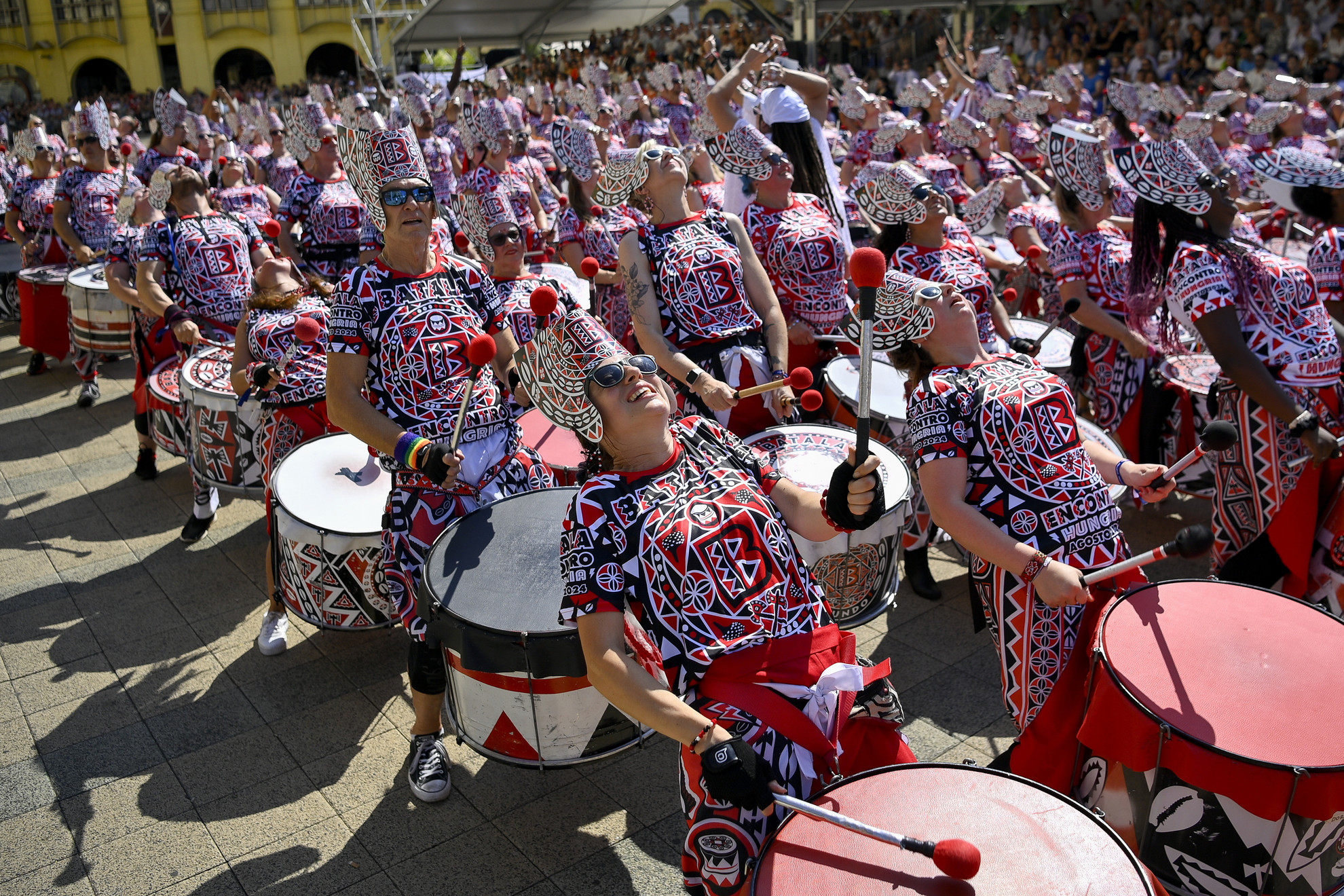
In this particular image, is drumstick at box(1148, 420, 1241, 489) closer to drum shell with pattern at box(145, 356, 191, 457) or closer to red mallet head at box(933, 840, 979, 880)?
red mallet head at box(933, 840, 979, 880)

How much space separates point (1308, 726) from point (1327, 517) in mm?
1819

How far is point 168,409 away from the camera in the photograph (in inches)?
211

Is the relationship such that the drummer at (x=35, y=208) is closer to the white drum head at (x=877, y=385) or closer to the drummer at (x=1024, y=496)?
the white drum head at (x=877, y=385)

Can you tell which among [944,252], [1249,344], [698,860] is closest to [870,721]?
[698,860]

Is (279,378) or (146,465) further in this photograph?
(146,465)

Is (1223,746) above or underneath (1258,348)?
underneath

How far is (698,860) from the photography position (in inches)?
83.7

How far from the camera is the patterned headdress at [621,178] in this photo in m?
3.99

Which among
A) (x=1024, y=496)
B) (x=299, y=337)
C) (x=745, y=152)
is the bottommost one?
(x=1024, y=496)

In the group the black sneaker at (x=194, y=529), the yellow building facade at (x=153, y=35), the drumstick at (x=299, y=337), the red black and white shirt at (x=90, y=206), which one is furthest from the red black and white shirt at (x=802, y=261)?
the yellow building facade at (x=153, y=35)

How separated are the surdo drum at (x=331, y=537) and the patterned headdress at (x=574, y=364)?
129 cm

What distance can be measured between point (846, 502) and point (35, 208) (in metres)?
9.64

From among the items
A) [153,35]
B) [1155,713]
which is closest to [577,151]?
[1155,713]

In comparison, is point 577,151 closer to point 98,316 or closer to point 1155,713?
point 98,316
